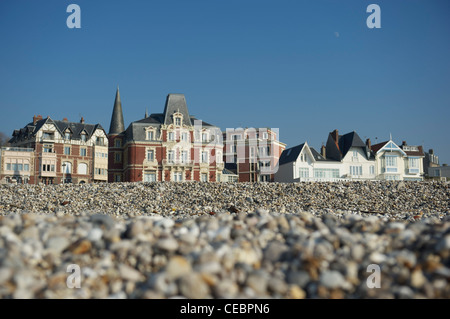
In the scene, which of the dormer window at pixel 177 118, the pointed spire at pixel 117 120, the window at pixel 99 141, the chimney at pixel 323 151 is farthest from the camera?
the window at pixel 99 141

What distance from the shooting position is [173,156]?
47.0 metres

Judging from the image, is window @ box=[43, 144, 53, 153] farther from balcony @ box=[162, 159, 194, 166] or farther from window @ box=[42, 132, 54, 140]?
balcony @ box=[162, 159, 194, 166]

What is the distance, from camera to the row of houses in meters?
46.1

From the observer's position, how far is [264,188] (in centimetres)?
1870

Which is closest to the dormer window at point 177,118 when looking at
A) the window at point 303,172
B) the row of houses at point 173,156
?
the row of houses at point 173,156

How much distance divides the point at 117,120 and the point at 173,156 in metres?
11.0

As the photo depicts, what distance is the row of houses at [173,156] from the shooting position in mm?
46125

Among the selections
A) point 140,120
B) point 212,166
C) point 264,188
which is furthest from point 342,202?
point 140,120

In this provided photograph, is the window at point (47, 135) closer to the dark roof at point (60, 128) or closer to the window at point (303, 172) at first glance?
the dark roof at point (60, 128)

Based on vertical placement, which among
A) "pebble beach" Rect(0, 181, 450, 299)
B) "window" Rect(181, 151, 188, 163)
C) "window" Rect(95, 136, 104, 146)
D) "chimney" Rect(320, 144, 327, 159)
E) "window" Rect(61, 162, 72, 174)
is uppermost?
"window" Rect(95, 136, 104, 146)

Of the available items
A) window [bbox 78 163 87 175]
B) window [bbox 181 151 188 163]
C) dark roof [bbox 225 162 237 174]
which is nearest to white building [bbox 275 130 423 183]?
dark roof [bbox 225 162 237 174]

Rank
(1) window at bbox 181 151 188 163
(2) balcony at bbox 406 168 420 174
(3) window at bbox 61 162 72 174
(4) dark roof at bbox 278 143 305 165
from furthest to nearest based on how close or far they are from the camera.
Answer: (3) window at bbox 61 162 72 174, (2) balcony at bbox 406 168 420 174, (1) window at bbox 181 151 188 163, (4) dark roof at bbox 278 143 305 165

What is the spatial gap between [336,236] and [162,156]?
43198mm
